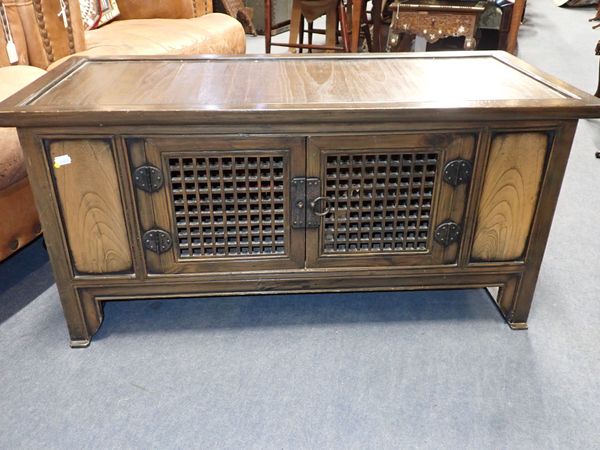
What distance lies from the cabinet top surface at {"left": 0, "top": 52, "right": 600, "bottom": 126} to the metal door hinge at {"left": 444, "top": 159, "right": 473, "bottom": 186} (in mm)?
130

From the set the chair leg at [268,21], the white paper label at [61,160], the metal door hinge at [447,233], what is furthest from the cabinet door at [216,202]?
the chair leg at [268,21]

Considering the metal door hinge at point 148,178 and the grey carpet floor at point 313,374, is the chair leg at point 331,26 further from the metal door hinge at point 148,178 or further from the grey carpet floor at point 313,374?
the metal door hinge at point 148,178

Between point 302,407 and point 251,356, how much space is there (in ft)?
0.69

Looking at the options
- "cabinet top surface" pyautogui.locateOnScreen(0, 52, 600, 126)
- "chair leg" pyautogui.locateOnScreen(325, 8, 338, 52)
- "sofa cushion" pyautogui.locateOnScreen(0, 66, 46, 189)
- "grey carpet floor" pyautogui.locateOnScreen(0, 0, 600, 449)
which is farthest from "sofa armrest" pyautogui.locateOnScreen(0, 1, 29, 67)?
"chair leg" pyautogui.locateOnScreen(325, 8, 338, 52)

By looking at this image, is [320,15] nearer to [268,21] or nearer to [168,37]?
[268,21]

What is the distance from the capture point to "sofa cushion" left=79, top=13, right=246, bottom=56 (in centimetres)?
230

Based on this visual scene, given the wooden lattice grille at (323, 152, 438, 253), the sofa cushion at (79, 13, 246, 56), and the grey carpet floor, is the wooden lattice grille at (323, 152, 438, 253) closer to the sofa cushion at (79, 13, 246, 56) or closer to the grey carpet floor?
the grey carpet floor

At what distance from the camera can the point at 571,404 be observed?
1.23 metres

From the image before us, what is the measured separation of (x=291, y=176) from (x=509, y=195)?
535mm

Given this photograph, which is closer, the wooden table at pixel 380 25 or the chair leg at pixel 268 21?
the wooden table at pixel 380 25

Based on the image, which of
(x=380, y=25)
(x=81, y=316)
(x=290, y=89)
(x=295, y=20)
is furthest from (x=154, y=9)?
(x=81, y=316)

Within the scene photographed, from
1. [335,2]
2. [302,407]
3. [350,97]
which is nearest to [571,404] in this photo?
[302,407]

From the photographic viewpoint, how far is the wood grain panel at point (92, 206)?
1160 millimetres

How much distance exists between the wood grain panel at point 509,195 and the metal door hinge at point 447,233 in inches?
2.1
